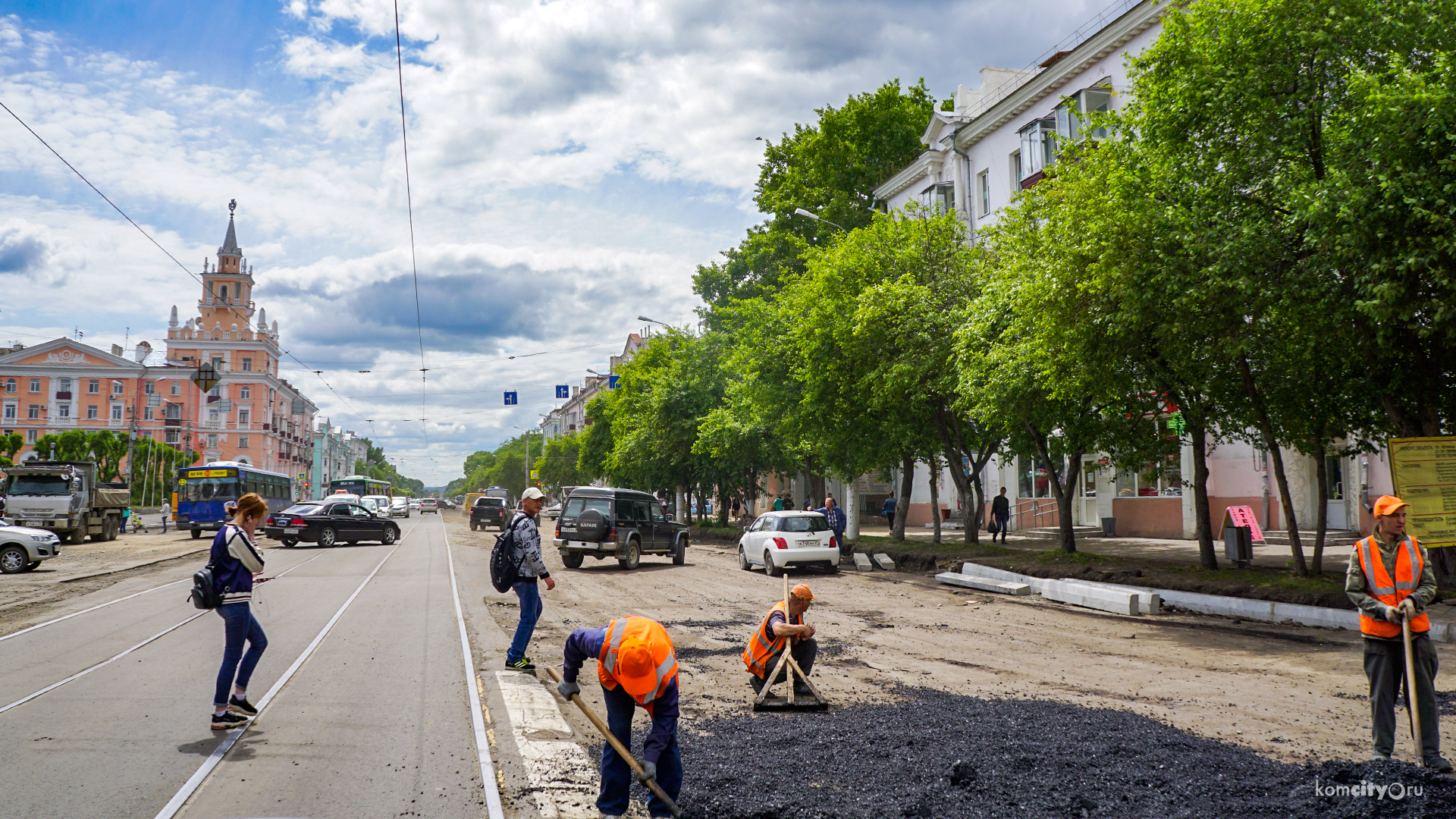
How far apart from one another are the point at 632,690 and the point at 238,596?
402 cm

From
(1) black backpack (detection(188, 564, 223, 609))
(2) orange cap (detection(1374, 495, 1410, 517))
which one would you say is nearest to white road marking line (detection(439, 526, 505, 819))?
(1) black backpack (detection(188, 564, 223, 609))

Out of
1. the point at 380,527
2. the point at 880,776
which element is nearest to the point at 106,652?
the point at 880,776

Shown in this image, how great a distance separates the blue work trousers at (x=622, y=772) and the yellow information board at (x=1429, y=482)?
12137 mm

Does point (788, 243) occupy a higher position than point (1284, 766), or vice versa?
point (788, 243)

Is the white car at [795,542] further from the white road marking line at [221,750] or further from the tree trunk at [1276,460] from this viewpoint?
the white road marking line at [221,750]

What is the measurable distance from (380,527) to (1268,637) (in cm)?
3082

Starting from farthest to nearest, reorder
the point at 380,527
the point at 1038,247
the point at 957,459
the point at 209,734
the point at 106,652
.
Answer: the point at 380,527
the point at 957,459
the point at 1038,247
the point at 106,652
the point at 209,734

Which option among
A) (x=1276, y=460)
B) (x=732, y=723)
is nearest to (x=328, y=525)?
(x=732, y=723)

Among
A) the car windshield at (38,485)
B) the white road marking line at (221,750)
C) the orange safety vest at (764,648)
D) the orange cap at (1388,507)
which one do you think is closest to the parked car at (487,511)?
the car windshield at (38,485)

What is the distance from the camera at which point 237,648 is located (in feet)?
22.8

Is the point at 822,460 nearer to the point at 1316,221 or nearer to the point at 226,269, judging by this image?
the point at 1316,221

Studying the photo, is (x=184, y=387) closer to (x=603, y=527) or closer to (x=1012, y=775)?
(x=603, y=527)

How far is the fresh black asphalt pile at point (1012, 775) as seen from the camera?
5.09m

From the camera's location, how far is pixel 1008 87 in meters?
35.6
